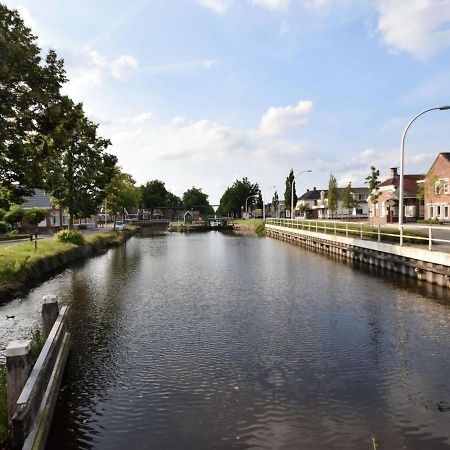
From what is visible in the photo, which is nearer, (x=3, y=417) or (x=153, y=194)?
(x=3, y=417)

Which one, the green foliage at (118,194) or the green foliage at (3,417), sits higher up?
the green foliage at (118,194)

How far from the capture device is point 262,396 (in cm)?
902

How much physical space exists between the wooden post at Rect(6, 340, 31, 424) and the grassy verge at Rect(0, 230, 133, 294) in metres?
14.5

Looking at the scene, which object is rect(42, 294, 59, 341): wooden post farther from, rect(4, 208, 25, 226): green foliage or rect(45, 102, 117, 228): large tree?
rect(4, 208, 25, 226): green foliage

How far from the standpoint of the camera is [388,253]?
2653 cm

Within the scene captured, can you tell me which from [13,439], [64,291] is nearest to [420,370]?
[13,439]

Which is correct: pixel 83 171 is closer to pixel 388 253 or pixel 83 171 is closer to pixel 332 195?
pixel 388 253

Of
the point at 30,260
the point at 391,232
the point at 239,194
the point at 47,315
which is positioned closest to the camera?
the point at 47,315

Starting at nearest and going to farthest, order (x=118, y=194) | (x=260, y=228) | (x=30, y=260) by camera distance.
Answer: (x=30, y=260)
(x=118, y=194)
(x=260, y=228)

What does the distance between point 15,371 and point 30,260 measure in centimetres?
1996

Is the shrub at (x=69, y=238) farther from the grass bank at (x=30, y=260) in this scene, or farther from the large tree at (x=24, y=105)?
the large tree at (x=24, y=105)

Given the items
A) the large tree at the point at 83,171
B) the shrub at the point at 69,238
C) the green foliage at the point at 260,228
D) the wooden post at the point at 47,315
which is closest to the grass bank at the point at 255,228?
the green foliage at the point at 260,228

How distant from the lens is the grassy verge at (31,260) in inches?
838

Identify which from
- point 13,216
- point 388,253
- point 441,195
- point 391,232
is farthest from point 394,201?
point 13,216
